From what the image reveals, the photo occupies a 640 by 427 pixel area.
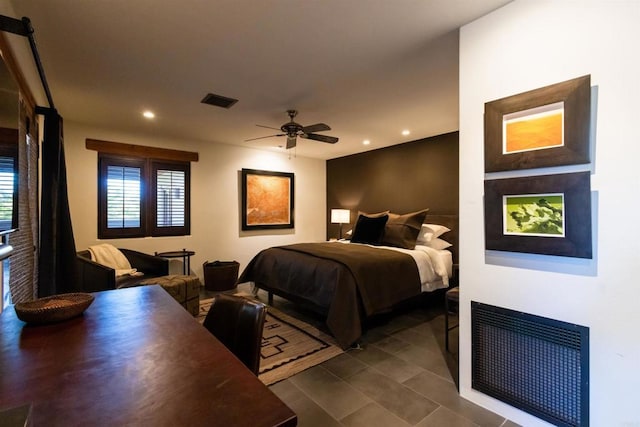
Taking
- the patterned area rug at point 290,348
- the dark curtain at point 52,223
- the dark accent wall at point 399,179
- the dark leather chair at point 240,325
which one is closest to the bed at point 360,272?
the patterned area rug at point 290,348

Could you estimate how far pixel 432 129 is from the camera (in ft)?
14.5

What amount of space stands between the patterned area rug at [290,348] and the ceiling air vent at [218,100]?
2.43 metres

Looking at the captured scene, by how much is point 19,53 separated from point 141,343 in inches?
97.5

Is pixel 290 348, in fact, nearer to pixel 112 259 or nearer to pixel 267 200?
pixel 112 259

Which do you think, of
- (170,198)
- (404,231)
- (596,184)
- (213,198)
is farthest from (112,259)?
(596,184)

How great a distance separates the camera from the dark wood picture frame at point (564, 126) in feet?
4.99

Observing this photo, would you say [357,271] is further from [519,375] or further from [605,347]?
[605,347]

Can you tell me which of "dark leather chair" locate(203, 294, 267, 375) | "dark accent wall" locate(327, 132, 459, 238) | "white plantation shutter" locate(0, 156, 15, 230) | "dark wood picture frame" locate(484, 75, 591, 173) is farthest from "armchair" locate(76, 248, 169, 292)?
"dark accent wall" locate(327, 132, 459, 238)

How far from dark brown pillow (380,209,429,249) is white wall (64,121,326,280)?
8.03 feet

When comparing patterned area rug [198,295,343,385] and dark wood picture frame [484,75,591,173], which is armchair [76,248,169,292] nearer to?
patterned area rug [198,295,343,385]

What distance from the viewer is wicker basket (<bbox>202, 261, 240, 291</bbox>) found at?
4.76 metres

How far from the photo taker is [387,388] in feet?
7.13

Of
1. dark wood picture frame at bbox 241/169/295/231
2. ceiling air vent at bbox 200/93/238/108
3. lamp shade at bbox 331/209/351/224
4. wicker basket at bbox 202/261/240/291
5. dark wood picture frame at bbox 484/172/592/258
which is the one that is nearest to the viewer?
dark wood picture frame at bbox 484/172/592/258

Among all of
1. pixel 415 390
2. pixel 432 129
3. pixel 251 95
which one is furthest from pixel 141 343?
pixel 432 129
